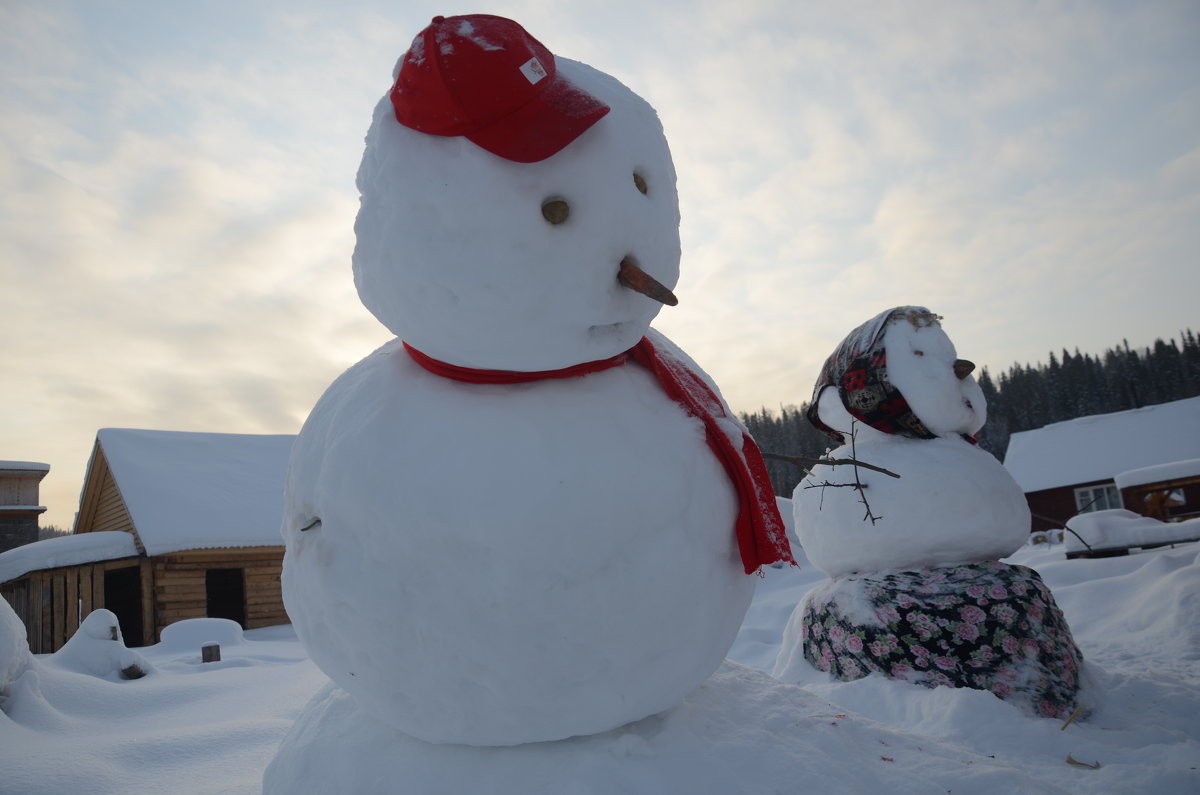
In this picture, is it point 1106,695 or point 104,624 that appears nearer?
point 1106,695

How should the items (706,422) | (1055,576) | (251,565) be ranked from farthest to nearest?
(251,565)
(1055,576)
(706,422)

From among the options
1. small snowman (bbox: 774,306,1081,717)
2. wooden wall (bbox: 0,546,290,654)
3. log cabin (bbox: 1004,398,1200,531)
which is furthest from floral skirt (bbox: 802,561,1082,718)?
log cabin (bbox: 1004,398,1200,531)

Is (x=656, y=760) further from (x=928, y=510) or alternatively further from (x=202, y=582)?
(x=202, y=582)

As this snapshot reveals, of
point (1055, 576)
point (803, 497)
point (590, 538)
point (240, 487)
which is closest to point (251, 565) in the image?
point (240, 487)

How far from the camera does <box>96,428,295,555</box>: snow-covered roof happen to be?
1159 centimetres

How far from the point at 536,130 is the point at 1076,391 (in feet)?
164

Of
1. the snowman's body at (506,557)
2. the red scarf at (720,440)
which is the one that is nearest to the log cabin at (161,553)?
the snowman's body at (506,557)

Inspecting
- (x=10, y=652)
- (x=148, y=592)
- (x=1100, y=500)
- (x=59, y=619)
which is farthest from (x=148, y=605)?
(x=1100, y=500)

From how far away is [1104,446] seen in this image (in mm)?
23000

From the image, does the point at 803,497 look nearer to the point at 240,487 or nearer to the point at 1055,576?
the point at 1055,576

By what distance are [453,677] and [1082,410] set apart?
162 feet

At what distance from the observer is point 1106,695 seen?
352 cm

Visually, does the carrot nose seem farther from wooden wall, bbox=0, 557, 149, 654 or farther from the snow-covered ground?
wooden wall, bbox=0, 557, 149, 654

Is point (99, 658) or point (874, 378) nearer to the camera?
point (874, 378)
